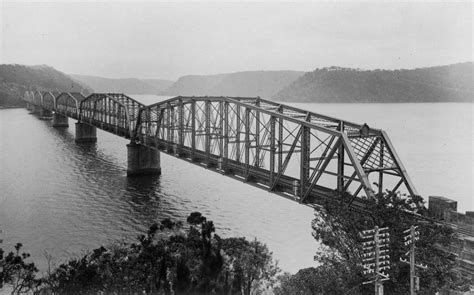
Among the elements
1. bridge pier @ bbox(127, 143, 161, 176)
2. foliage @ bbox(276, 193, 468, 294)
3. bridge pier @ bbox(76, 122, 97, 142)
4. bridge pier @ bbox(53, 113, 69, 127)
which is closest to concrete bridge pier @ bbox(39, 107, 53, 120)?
bridge pier @ bbox(53, 113, 69, 127)

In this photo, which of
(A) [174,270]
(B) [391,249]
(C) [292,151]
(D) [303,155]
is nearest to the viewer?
(B) [391,249]

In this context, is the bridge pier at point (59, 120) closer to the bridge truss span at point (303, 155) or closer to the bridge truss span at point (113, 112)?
the bridge truss span at point (113, 112)

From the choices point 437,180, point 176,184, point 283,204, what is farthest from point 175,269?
point 437,180

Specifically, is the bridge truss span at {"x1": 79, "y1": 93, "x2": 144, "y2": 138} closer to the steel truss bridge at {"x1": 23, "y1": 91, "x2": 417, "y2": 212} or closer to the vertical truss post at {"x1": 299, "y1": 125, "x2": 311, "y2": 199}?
the steel truss bridge at {"x1": 23, "y1": 91, "x2": 417, "y2": 212}

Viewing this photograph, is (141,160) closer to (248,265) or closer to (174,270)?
(248,265)

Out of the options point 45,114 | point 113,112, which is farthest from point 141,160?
point 45,114
